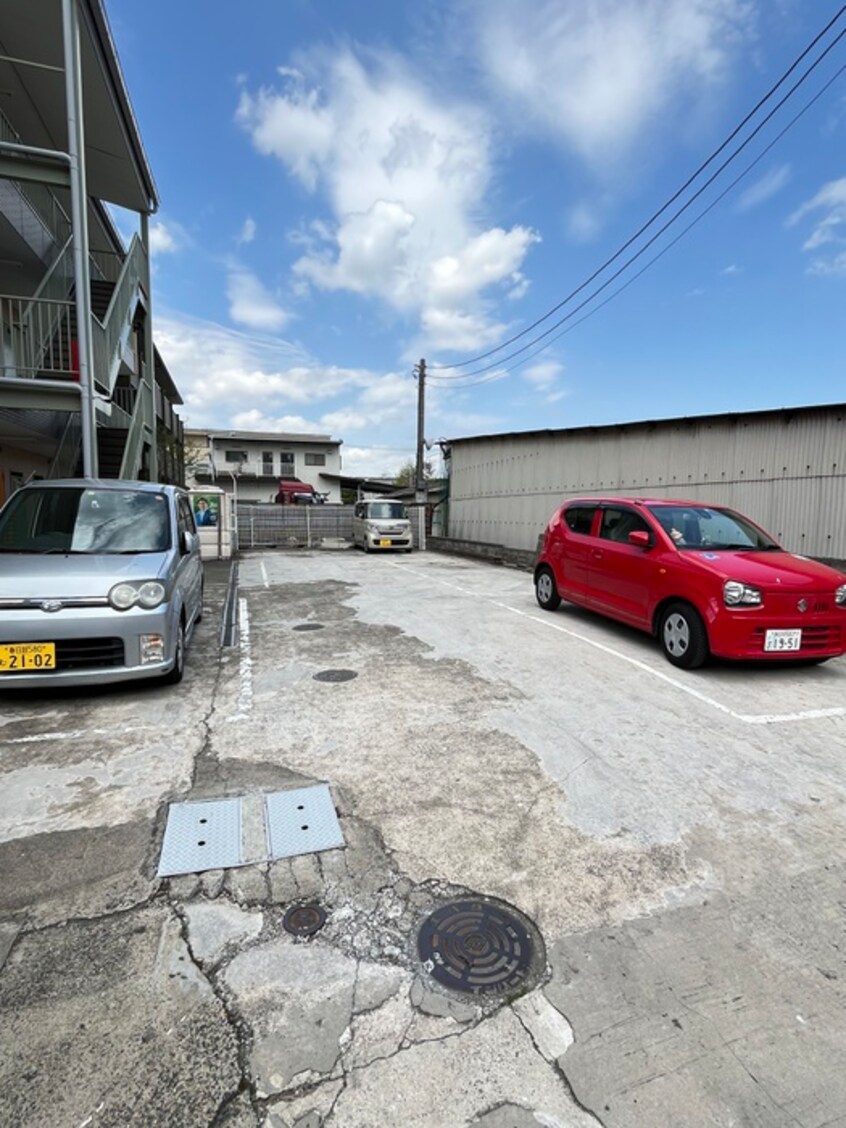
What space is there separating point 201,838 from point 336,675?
241cm

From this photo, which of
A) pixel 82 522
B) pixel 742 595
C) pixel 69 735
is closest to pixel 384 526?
pixel 82 522

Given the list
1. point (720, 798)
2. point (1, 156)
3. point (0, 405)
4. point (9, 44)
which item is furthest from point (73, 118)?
point (720, 798)

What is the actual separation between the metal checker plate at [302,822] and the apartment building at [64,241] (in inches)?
221

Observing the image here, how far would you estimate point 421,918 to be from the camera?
82.4 inches

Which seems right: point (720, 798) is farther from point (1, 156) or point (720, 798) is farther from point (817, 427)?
point (1, 156)

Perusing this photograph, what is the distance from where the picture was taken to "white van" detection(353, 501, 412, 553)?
17.9 m

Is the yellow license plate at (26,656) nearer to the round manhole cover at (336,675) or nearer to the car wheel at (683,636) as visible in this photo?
the round manhole cover at (336,675)

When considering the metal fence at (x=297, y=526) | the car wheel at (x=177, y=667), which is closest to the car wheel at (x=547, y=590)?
the car wheel at (x=177, y=667)

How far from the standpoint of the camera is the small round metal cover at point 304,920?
202 centimetres

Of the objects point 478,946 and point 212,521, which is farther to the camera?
point 212,521

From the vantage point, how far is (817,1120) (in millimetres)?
1432

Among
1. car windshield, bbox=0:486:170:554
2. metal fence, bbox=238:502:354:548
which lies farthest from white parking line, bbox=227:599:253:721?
metal fence, bbox=238:502:354:548

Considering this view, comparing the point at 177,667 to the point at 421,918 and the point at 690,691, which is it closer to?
the point at 421,918

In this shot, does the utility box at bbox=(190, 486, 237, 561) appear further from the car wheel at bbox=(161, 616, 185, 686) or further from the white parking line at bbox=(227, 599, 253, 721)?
the car wheel at bbox=(161, 616, 185, 686)
